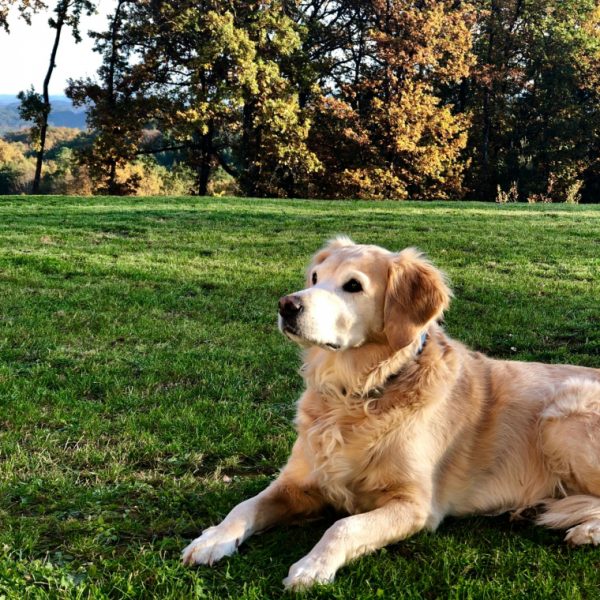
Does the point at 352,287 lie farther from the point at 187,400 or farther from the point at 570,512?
the point at 187,400

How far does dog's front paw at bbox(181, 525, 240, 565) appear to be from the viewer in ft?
9.29

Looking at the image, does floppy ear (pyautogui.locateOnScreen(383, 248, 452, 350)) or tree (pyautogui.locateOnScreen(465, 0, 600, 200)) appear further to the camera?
tree (pyautogui.locateOnScreen(465, 0, 600, 200))

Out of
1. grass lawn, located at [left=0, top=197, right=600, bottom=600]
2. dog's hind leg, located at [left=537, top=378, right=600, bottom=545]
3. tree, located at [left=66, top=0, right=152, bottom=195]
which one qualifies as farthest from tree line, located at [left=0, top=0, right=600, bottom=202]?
dog's hind leg, located at [left=537, top=378, right=600, bottom=545]

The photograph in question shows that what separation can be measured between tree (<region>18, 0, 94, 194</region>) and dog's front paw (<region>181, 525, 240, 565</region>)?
105 ft

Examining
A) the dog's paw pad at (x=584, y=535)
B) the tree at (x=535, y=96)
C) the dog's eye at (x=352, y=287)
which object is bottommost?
the dog's paw pad at (x=584, y=535)

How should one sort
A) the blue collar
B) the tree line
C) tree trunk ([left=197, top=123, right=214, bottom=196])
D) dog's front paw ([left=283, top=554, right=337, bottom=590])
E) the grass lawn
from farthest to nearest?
tree trunk ([left=197, top=123, right=214, bottom=196]) → the tree line → the blue collar → the grass lawn → dog's front paw ([left=283, top=554, right=337, bottom=590])

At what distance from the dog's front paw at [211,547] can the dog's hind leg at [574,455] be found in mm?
1623

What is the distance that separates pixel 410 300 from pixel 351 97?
106ft

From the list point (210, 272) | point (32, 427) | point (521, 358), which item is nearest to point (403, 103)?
point (210, 272)

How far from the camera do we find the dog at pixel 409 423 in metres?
3.16

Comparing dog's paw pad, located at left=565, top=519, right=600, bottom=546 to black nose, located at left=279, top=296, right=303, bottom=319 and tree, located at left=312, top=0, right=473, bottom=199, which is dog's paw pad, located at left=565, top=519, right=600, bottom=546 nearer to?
black nose, located at left=279, top=296, right=303, bottom=319

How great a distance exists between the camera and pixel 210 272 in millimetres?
9547

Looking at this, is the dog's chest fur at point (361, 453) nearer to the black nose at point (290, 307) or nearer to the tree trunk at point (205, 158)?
the black nose at point (290, 307)

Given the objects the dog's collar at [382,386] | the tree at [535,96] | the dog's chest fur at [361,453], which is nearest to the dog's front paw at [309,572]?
the dog's chest fur at [361,453]
